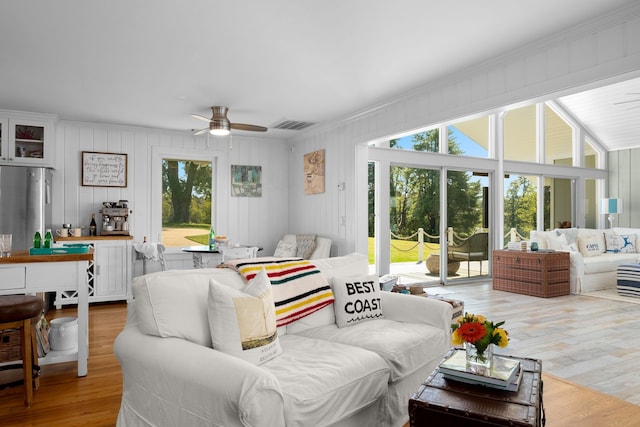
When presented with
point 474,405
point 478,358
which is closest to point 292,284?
point 478,358

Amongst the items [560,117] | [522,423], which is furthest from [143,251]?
[560,117]

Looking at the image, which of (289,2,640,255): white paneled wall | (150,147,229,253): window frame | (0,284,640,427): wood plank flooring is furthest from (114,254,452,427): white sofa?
(150,147,229,253): window frame

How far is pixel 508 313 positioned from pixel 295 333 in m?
3.55

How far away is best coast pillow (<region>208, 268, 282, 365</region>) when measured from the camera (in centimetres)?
204

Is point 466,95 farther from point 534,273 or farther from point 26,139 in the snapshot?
point 26,139

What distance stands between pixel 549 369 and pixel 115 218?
557 centimetres

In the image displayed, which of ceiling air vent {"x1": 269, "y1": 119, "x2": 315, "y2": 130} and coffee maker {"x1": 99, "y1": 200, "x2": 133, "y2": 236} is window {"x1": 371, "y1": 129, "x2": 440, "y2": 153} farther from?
coffee maker {"x1": 99, "y1": 200, "x2": 133, "y2": 236}

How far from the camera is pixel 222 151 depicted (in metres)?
7.06

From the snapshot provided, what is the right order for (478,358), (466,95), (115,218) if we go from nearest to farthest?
1. (478,358)
2. (466,95)
3. (115,218)

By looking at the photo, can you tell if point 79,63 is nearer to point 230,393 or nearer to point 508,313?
point 230,393

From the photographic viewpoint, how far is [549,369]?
336 centimetres

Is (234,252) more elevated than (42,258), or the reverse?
(42,258)

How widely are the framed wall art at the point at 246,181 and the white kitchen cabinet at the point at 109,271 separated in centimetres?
184

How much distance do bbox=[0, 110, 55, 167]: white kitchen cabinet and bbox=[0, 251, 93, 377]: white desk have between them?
9.68 ft
